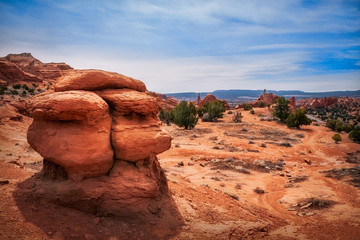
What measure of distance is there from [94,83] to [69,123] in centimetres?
141

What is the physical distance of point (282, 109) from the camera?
36.9 metres

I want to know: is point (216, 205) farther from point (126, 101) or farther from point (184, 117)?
point (184, 117)

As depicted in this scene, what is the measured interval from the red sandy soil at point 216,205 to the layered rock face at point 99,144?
1.48ft

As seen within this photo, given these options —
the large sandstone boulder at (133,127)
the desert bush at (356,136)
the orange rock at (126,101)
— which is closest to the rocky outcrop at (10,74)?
the orange rock at (126,101)

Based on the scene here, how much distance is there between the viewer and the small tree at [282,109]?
36.4 meters

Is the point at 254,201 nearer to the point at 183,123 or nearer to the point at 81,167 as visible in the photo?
the point at 81,167

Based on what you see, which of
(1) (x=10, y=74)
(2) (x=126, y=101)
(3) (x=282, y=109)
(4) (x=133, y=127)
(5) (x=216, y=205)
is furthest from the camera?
(1) (x=10, y=74)

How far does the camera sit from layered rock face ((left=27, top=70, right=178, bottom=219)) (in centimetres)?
518

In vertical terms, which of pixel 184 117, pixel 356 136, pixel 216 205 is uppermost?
pixel 184 117

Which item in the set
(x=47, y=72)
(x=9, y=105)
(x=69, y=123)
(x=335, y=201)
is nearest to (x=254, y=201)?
(x=335, y=201)

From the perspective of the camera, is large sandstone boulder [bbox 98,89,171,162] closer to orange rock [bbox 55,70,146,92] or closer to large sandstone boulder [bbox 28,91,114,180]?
orange rock [bbox 55,70,146,92]

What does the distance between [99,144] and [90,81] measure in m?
1.91

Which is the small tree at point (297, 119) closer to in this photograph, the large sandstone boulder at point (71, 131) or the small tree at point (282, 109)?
the small tree at point (282, 109)

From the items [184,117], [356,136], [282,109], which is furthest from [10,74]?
[356,136]
